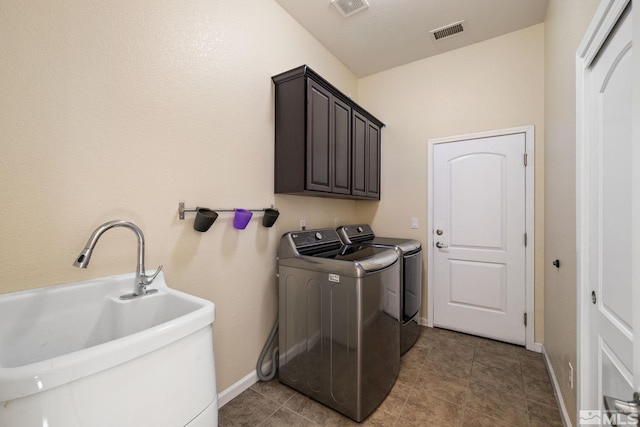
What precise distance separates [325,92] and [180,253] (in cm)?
160

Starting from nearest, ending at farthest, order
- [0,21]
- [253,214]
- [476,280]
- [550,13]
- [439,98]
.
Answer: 1. [0,21]
2. [253,214]
3. [550,13]
4. [476,280]
5. [439,98]

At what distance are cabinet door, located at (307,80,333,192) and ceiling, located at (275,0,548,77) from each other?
78cm

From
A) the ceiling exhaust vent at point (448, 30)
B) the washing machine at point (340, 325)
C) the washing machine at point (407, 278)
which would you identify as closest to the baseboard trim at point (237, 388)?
the washing machine at point (340, 325)

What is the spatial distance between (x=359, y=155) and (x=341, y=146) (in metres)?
0.38

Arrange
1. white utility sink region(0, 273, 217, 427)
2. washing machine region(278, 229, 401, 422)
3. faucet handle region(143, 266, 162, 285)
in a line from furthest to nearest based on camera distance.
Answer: washing machine region(278, 229, 401, 422), faucet handle region(143, 266, 162, 285), white utility sink region(0, 273, 217, 427)

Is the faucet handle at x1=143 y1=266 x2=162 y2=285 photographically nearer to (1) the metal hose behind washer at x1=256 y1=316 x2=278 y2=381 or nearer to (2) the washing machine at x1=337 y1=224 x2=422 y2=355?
(1) the metal hose behind washer at x1=256 y1=316 x2=278 y2=381

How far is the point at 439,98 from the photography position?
114 inches

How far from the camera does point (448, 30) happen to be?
98.9 inches

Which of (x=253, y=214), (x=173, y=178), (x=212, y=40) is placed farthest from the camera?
(x=253, y=214)

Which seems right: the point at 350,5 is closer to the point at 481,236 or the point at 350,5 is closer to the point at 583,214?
the point at 583,214

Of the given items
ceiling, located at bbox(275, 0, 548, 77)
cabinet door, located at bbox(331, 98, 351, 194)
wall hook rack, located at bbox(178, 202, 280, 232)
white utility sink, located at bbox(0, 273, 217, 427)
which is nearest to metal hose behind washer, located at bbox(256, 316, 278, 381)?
wall hook rack, located at bbox(178, 202, 280, 232)

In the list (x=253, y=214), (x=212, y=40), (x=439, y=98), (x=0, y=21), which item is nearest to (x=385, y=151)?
(x=439, y=98)

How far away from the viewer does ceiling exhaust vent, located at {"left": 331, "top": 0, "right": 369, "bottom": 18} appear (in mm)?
2158

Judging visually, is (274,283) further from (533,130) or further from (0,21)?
(533,130)
